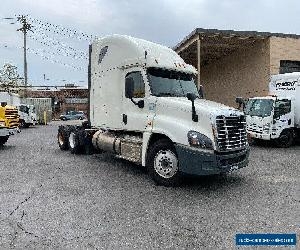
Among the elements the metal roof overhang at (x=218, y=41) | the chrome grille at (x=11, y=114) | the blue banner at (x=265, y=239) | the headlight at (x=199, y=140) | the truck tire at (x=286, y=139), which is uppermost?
the metal roof overhang at (x=218, y=41)

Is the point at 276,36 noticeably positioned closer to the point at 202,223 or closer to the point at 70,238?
the point at 202,223

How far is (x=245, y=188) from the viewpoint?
24.8ft

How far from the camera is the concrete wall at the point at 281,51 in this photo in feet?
71.1

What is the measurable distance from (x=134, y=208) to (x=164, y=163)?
1748 mm

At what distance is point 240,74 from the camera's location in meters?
25.8

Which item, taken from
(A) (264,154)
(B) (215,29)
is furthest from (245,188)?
(B) (215,29)

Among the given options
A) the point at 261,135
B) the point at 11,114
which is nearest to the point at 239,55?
the point at 261,135

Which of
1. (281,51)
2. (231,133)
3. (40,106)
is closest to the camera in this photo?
(231,133)

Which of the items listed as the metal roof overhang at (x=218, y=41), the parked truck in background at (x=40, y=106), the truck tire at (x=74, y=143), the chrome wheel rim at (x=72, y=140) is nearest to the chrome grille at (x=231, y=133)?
the truck tire at (x=74, y=143)

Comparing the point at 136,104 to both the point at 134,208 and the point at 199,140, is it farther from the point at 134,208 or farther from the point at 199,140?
the point at 134,208

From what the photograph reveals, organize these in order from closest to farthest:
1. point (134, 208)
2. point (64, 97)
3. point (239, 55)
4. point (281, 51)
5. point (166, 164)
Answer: point (134, 208), point (166, 164), point (281, 51), point (239, 55), point (64, 97)

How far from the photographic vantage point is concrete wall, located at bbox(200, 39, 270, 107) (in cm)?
2252

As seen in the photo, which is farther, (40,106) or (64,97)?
(64,97)

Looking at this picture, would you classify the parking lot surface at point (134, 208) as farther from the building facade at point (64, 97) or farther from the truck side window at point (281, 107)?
the building facade at point (64, 97)
